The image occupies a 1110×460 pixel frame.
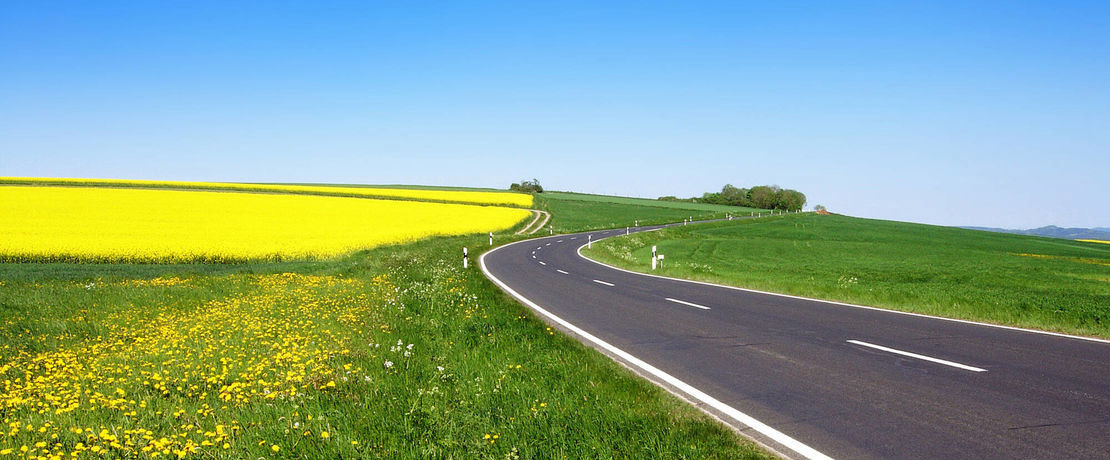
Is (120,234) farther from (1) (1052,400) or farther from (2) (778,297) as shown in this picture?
(1) (1052,400)

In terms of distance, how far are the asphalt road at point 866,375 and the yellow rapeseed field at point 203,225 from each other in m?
24.6

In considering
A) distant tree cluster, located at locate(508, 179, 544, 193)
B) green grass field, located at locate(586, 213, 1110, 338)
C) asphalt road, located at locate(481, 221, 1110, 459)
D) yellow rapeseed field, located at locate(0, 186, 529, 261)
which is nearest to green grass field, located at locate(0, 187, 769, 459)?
asphalt road, located at locate(481, 221, 1110, 459)

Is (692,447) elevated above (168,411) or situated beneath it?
elevated above

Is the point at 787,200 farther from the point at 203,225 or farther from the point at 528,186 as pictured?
the point at 203,225

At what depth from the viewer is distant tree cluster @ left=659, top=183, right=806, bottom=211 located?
148250 millimetres

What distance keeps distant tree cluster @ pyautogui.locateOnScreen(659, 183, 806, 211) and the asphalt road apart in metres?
142

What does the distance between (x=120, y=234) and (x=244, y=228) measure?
7339 mm

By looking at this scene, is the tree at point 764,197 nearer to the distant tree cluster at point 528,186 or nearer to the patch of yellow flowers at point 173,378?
the distant tree cluster at point 528,186

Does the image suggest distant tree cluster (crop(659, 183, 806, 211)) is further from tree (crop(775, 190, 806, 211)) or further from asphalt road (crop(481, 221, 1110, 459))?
asphalt road (crop(481, 221, 1110, 459))

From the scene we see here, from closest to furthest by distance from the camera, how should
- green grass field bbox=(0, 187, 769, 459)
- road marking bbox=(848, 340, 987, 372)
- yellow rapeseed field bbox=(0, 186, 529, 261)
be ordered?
green grass field bbox=(0, 187, 769, 459) < road marking bbox=(848, 340, 987, 372) < yellow rapeseed field bbox=(0, 186, 529, 261)

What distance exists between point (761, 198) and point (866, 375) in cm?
15004

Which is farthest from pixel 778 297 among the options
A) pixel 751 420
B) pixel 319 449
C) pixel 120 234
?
pixel 120 234

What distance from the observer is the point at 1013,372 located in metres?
6.83

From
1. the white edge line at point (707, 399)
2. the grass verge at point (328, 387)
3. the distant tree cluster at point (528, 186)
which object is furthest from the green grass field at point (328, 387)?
the distant tree cluster at point (528, 186)
